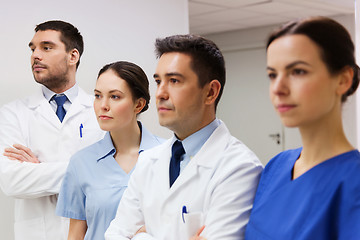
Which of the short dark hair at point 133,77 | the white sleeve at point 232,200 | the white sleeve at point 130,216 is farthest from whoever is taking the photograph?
the short dark hair at point 133,77

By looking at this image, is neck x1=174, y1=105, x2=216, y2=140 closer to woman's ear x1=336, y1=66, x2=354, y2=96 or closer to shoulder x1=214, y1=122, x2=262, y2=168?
shoulder x1=214, y1=122, x2=262, y2=168

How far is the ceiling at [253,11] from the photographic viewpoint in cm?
436

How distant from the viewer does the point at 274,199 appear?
3.67 ft

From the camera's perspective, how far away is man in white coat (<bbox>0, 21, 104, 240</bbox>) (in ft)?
6.54

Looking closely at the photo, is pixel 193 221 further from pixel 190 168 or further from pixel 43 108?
pixel 43 108

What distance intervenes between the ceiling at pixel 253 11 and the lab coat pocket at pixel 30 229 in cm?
274

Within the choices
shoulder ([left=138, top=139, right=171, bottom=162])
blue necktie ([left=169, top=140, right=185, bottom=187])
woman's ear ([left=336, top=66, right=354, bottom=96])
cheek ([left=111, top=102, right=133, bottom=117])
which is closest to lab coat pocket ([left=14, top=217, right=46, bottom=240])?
cheek ([left=111, top=102, right=133, bottom=117])

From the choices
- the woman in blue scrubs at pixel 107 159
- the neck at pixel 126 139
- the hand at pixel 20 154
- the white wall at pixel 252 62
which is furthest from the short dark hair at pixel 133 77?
the white wall at pixel 252 62

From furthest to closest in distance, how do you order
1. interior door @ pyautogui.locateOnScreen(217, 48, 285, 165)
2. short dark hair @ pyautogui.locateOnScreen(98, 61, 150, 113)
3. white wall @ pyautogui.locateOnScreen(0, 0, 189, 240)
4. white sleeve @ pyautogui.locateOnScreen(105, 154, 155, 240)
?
1. interior door @ pyautogui.locateOnScreen(217, 48, 285, 165)
2. white wall @ pyautogui.locateOnScreen(0, 0, 189, 240)
3. short dark hair @ pyautogui.locateOnScreen(98, 61, 150, 113)
4. white sleeve @ pyautogui.locateOnScreen(105, 154, 155, 240)

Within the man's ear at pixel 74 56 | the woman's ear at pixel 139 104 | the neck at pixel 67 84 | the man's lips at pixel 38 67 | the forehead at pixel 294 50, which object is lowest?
the woman's ear at pixel 139 104

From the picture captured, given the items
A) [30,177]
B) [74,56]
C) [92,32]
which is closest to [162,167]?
[30,177]

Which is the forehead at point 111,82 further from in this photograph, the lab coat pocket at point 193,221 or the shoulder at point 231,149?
the lab coat pocket at point 193,221

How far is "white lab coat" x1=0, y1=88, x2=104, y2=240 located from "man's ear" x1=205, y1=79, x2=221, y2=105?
0.93m

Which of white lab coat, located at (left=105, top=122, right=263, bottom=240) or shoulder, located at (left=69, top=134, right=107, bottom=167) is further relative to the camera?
shoulder, located at (left=69, top=134, right=107, bottom=167)
